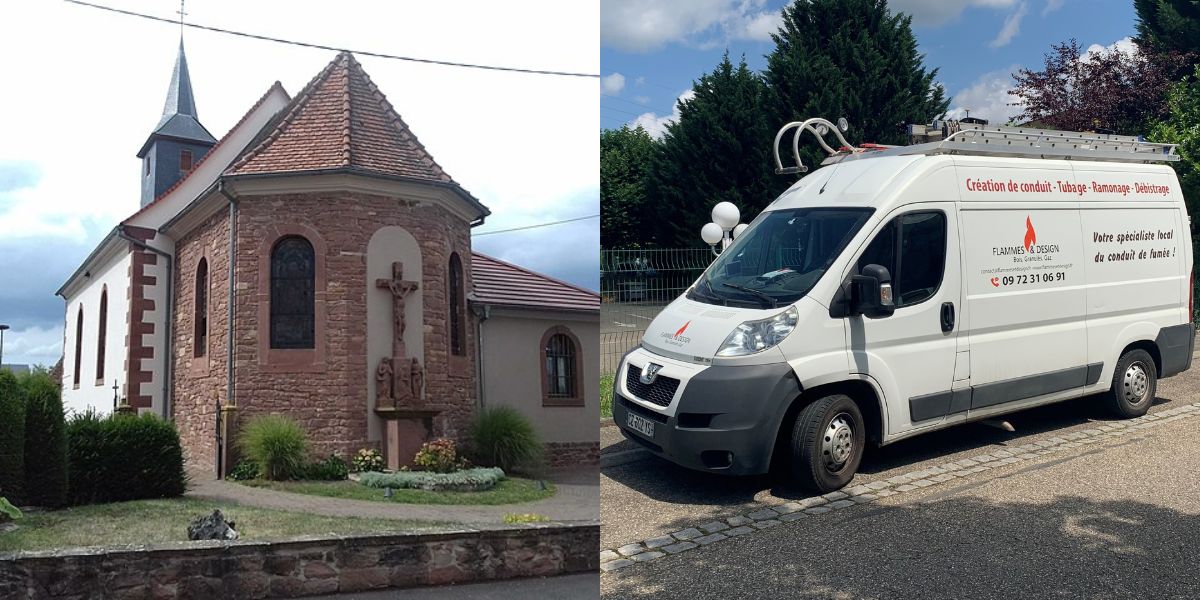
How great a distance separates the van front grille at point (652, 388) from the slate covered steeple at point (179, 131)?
304 centimetres

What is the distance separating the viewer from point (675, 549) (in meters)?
4.55

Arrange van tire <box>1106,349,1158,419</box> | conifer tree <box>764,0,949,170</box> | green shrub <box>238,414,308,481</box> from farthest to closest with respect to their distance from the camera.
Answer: conifer tree <box>764,0,949,170</box>
van tire <box>1106,349,1158,419</box>
green shrub <box>238,414,308,481</box>

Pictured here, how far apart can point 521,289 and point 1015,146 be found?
5356mm

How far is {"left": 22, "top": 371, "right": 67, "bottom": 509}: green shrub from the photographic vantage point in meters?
3.18

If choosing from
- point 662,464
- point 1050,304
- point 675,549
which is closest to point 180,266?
point 675,549

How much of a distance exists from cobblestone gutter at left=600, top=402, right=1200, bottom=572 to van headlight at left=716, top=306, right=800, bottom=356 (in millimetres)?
908

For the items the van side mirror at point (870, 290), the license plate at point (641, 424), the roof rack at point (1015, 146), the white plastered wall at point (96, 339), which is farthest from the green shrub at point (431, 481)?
the roof rack at point (1015, 146)

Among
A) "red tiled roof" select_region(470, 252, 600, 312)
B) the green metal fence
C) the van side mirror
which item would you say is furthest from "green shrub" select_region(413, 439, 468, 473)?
the green metal fence

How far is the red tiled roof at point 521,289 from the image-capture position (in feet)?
6.86

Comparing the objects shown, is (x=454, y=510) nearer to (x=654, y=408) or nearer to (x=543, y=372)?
(x=543, y=372)

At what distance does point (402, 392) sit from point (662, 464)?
11.5 feet

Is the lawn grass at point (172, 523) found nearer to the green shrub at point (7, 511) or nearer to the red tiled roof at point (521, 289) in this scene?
the green shrub at point (7, 511)

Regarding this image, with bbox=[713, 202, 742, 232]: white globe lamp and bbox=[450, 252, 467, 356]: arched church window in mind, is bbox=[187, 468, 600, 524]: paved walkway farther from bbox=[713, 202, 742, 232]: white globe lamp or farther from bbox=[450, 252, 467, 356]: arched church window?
bbox=[713, 202, 742, 232]: white globe lamp

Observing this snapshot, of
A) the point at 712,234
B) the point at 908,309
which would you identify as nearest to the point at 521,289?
the point at 908,309
